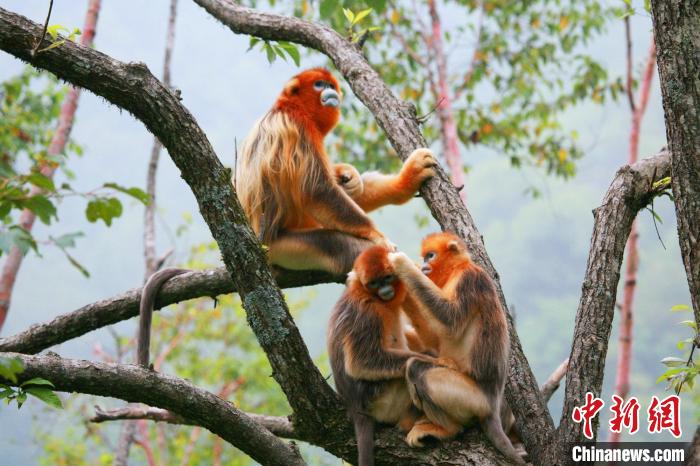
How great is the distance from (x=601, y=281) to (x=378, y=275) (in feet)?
3.66

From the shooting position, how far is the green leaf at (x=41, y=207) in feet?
10.4

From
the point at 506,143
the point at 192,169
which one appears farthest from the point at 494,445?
the point at 506,143

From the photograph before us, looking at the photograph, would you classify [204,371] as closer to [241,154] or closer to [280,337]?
[241,154]

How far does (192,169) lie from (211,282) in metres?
1.95

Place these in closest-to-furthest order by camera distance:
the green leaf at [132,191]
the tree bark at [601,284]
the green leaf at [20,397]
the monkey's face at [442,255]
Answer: the green leaf at [20,397] → the green leaf at [132,191] → the tree bark at [601,284] → the monkey's face at [442,255]

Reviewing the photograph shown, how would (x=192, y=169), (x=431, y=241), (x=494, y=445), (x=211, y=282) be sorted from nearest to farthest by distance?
(x=192, y=169)
(x=494, y=445)
(x=431, y=241)
(x=211, y=282)

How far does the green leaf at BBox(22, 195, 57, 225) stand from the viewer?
3.16 meters

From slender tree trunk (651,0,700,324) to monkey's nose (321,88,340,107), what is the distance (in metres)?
2.82

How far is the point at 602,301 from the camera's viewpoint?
145 inches

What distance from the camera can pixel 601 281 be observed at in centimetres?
373

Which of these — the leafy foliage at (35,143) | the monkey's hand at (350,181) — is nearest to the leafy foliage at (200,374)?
the leafy foliage at (35,143)

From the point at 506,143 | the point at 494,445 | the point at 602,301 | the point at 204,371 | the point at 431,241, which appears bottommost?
the point at 494,445

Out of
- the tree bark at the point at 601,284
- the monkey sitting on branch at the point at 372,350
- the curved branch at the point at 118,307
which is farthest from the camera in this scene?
the curved branch at the point at 118,307

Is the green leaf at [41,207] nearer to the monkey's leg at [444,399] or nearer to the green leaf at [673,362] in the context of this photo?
the monkey's leg at [444,399]
